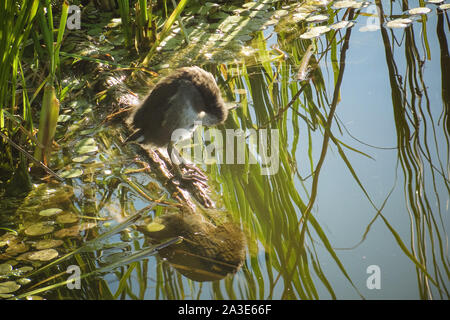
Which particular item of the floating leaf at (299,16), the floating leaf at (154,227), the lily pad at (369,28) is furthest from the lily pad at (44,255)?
the floating leaf at (299,16)

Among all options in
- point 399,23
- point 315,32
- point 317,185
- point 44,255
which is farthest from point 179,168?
point 399,23

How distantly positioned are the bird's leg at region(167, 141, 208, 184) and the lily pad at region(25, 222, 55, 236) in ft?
2.43

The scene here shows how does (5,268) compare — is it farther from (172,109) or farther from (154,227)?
(172,109)

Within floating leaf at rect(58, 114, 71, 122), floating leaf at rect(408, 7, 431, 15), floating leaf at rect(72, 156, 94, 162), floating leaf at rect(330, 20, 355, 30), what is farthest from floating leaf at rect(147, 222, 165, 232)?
floating leaf at rect(408, 7, 431, 15)

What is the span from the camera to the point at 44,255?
6.98 feet

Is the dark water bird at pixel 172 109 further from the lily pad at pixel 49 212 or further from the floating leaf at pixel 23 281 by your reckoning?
the floating leaf at pixel 23 281

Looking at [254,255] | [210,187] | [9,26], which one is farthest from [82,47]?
[254,255]

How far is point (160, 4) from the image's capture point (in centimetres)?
460

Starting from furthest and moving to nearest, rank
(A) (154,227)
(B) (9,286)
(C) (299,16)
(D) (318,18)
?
(C) (299,16) < (D) (318,18) < (A) (154,227) < (B) (9,286)

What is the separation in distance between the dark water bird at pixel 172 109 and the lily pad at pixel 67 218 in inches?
26.1

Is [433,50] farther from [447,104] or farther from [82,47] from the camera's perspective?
[82,47]

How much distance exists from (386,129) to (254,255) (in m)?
1.23

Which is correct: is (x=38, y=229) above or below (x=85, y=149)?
below

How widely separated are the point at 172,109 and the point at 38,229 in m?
1.00
